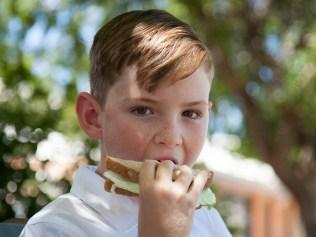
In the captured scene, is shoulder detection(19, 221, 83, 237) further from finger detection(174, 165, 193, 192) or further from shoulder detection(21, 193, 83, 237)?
finger detection(174, 165, 193, 192)

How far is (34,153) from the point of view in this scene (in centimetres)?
403

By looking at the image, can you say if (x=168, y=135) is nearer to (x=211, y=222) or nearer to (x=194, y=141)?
(x=194, y=141)

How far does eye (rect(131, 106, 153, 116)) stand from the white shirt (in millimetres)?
248

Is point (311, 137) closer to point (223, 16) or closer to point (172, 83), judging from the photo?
point (223, 16)

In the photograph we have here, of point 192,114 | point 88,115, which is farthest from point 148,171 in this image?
point 88,115

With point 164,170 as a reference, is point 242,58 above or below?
below

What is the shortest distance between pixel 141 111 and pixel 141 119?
0.07 feet

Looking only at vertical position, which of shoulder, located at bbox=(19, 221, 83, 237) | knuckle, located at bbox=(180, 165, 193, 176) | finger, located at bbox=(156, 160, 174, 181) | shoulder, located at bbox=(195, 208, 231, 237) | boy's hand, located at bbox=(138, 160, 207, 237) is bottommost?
shoulder, located at bbox=(195, 208, 231, 237)

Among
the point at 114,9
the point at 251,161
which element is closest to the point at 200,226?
the point at 114,9

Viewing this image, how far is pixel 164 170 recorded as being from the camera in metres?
1.85

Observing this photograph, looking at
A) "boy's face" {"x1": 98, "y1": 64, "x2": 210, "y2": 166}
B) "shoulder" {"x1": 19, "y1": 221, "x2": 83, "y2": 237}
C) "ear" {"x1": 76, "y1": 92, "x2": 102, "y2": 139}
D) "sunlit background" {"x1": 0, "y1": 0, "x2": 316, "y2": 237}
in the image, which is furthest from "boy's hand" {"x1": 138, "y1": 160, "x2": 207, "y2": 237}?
"sunlit background" {"x1": 0, "y1": 0, "x2": 316, "y2": 237}

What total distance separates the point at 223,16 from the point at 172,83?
9.49 metres

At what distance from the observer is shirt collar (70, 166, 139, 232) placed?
205cm

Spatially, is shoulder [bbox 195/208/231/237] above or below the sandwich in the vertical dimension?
below
